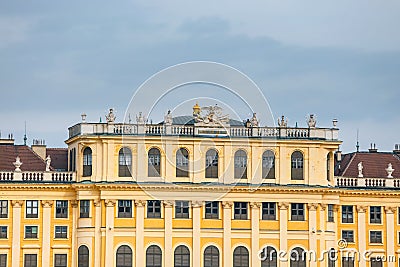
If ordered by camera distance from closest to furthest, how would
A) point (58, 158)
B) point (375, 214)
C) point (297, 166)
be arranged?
point (297, 166) → point (375, 214) → point (58, 158)

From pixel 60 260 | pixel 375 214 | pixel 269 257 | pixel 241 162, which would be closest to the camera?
pixel 60 260

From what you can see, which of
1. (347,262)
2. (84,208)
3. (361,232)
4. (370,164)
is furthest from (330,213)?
(84,208)

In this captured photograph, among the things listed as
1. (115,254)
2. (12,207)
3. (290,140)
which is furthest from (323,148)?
(12,207)

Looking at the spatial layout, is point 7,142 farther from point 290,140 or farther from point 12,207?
point 290,140

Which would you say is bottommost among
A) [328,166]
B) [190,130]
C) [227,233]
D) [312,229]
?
[227,233]

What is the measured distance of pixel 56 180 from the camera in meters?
74.2

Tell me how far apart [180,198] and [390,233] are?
533 inches

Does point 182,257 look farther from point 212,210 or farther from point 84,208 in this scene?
point 84,208

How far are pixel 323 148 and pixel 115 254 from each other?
46.6 ft

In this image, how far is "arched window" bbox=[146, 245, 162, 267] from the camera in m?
73.3

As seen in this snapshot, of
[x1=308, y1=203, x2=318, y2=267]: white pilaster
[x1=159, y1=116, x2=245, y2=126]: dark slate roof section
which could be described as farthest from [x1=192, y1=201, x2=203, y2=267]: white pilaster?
[x1=308, y1=203, x2=318, y2=267]: white pilaster

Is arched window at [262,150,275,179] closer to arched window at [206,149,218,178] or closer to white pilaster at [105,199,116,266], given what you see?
arched window at [206,149,218,178]

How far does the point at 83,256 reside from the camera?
2889 inches

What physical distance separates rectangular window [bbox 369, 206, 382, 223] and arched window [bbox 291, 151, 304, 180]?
17.4 ft
